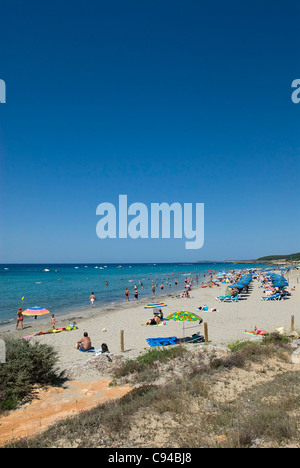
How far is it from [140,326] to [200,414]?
1331cm

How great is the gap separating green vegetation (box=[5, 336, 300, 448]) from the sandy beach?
4238 mm

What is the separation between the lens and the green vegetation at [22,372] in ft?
24.7

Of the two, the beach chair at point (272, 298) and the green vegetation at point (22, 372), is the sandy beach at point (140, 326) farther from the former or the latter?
the green vegetation at point (22, 372)

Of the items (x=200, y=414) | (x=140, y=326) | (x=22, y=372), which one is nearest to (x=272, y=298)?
(x=140, y=326)

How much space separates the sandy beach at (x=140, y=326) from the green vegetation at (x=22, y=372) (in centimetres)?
158

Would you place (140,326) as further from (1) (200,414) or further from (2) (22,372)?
(1) (200,414)

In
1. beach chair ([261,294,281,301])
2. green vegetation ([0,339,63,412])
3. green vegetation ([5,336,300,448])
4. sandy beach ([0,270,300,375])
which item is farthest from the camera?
beach chair ([261,294,281,301])

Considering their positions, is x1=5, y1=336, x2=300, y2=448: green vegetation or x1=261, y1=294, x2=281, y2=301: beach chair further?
x1=261, y1=294, x2=281, y2=301: beach chair

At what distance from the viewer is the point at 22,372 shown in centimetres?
812

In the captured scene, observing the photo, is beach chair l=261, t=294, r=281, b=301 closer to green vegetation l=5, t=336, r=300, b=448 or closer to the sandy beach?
the sandy beach

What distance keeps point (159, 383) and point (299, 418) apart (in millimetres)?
3859

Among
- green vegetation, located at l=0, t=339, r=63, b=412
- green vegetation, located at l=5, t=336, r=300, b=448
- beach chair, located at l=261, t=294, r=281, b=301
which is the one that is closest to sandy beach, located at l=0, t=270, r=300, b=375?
beach chair, located at l=261, t=294, r=281, b=301

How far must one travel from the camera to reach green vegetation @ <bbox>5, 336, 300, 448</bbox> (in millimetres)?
4840

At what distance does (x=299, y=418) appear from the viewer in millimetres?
5371
